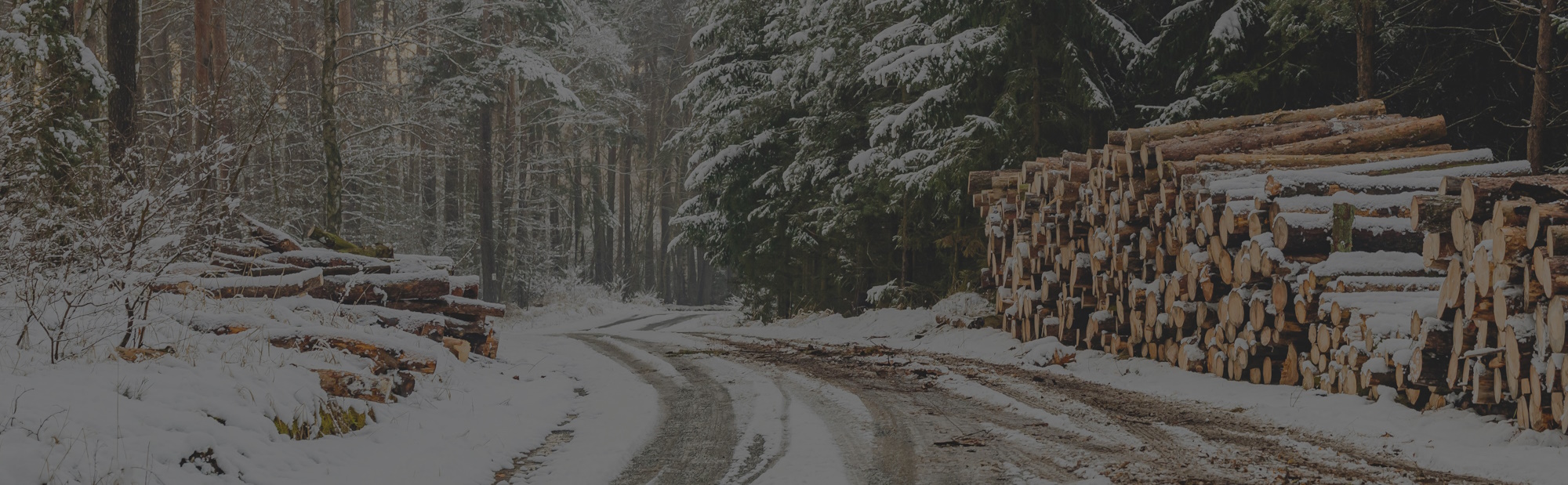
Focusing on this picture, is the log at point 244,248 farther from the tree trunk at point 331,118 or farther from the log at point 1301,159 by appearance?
the log at point 1301,159

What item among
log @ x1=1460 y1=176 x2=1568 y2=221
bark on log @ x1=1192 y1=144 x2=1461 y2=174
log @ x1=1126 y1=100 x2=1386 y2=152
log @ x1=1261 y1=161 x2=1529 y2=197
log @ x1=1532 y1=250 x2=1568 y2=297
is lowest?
log @ x1=1532 y1=250 x2=1568 y2=297

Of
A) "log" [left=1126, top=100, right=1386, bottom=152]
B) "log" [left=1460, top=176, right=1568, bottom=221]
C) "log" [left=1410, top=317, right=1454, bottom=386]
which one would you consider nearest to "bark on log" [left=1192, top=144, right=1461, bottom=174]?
"log" [left=1126, top=100, right=1386, bottom=152]

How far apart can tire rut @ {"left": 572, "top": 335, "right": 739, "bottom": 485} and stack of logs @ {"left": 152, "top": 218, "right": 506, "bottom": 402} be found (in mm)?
2004

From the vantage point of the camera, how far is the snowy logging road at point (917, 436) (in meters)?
4.85

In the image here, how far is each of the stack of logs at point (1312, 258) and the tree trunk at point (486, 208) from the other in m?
20.7

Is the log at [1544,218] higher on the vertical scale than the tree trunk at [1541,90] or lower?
lower

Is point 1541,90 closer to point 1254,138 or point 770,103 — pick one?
point 1254,138

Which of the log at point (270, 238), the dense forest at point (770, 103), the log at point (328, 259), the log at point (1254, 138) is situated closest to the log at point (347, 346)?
the dense forest at point (770, 103)

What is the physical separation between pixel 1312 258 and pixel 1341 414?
1726 mm

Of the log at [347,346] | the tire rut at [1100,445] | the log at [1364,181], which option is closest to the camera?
the tire rut at [1100,445]

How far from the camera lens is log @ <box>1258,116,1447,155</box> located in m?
8.54

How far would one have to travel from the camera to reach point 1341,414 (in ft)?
20.2

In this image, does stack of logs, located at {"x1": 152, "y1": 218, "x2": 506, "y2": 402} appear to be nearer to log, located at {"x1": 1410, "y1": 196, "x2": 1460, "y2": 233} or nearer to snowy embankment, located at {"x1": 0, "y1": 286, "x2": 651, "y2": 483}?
snowy embankment, located at {"x1": 0, "y1": 286, "x2": 651, "y2": 483}

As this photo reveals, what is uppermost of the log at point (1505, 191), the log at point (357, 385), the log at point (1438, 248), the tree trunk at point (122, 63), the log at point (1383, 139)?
the tree trunk at point (122, 63)
